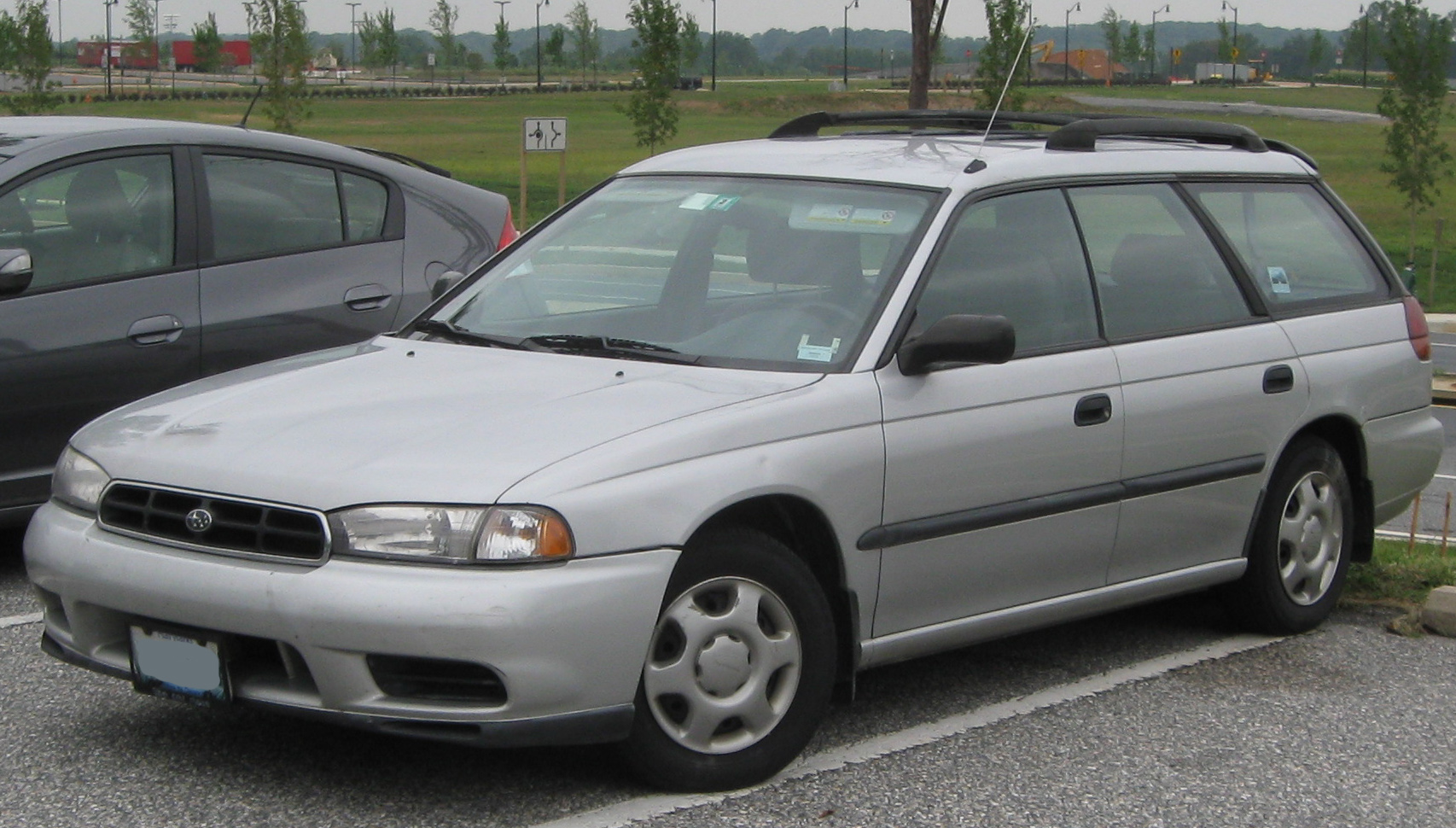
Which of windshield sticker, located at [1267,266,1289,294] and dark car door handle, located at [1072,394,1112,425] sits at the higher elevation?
windshield sticker, located at [1267,266,1289,294]

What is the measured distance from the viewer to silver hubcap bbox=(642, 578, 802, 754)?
4.15 m

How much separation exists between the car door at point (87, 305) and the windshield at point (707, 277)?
1.56 meters

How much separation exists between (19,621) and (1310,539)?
13.7 ft

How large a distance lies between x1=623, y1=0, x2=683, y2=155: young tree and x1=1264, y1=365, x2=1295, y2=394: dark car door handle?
29.6 metres

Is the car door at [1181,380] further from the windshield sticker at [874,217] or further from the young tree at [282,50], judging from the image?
the young tree at [282,50]

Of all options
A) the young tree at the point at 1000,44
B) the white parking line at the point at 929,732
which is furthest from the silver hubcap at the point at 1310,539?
the young tree at the point at 1000,44

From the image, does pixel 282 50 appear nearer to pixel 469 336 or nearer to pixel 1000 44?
pixel 1000 44

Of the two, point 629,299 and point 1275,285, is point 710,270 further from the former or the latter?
point 1275,285

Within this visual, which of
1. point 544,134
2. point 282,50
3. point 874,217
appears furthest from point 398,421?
point 282,50

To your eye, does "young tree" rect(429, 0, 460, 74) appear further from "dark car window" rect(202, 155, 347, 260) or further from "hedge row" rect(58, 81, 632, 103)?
"dark car window" rect(202, 155, 347, 260)

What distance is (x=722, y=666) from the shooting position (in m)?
4.23

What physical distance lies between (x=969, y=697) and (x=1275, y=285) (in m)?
1.85

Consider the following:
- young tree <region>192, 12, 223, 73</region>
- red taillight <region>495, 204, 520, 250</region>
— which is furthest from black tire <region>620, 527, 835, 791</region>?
young tree <region>192, 12, 223, 73</region>

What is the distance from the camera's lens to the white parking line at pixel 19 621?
18.8ft
